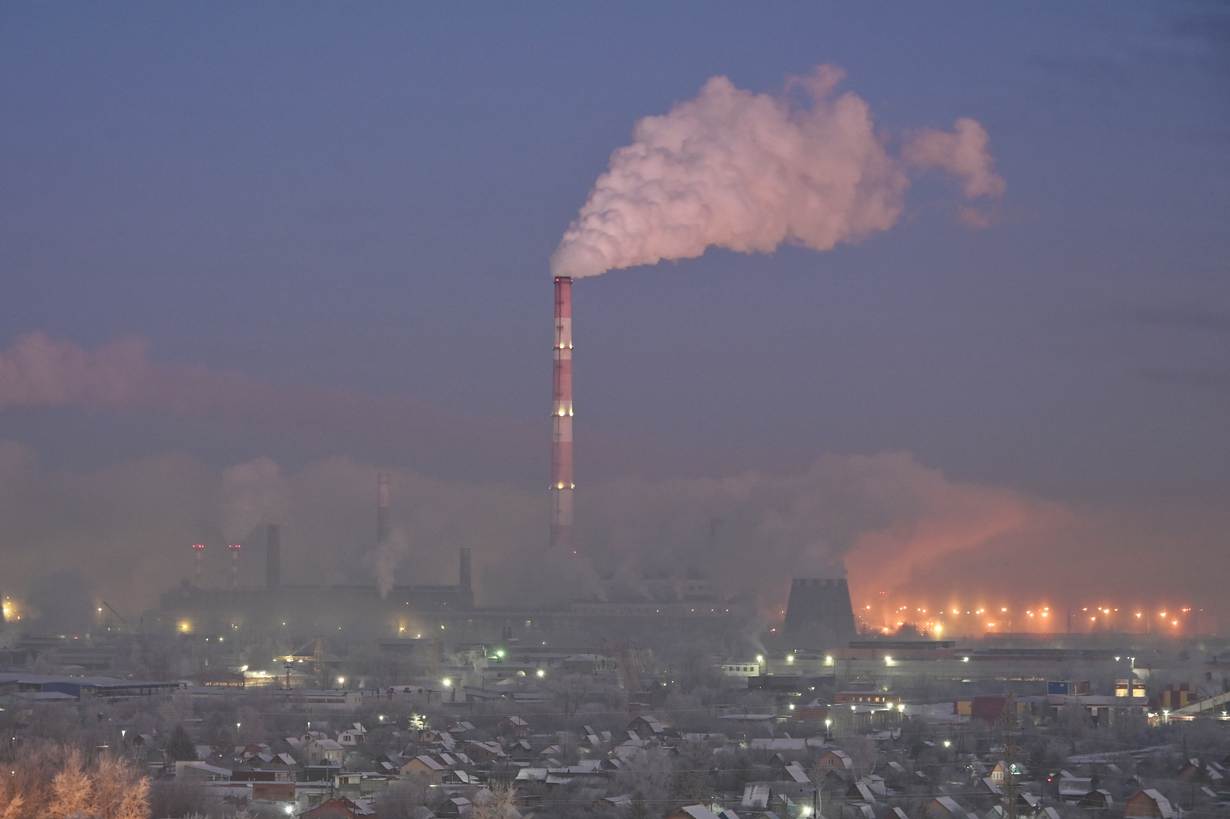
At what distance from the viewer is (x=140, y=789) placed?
60.4 ft

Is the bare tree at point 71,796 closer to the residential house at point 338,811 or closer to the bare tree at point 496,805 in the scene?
the residential house at point 338,811

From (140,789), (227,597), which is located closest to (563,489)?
(227,597)

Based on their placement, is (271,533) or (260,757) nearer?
(260,757)

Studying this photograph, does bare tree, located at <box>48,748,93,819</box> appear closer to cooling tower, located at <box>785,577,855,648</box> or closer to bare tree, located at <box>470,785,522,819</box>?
bare tree, located at <box>470,785,522,819</box>

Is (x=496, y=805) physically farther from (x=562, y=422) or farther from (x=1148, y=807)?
(x=562, y=422)

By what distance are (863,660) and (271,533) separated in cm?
1705

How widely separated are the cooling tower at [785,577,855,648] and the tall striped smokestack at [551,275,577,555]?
19.1ft

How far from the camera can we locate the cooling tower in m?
47.3

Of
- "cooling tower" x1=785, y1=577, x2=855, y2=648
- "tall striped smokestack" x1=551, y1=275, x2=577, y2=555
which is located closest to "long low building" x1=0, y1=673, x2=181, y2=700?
"tall striped smokestack" x1=551, y1=275, x2=577, y2=555

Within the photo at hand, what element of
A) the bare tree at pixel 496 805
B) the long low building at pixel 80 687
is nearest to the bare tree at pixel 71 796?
the bare tree at pixel 496 805

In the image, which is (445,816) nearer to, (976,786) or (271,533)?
(976,786)

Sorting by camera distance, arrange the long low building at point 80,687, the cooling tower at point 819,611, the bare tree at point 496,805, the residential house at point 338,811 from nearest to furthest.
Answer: the bare tree at point 496,805, the residential house at point 338,811, the long low building at point 80,687, the cooling tower at point 819,611

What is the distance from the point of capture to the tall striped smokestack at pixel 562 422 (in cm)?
3972

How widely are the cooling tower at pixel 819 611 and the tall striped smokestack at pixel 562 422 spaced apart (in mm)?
5815
